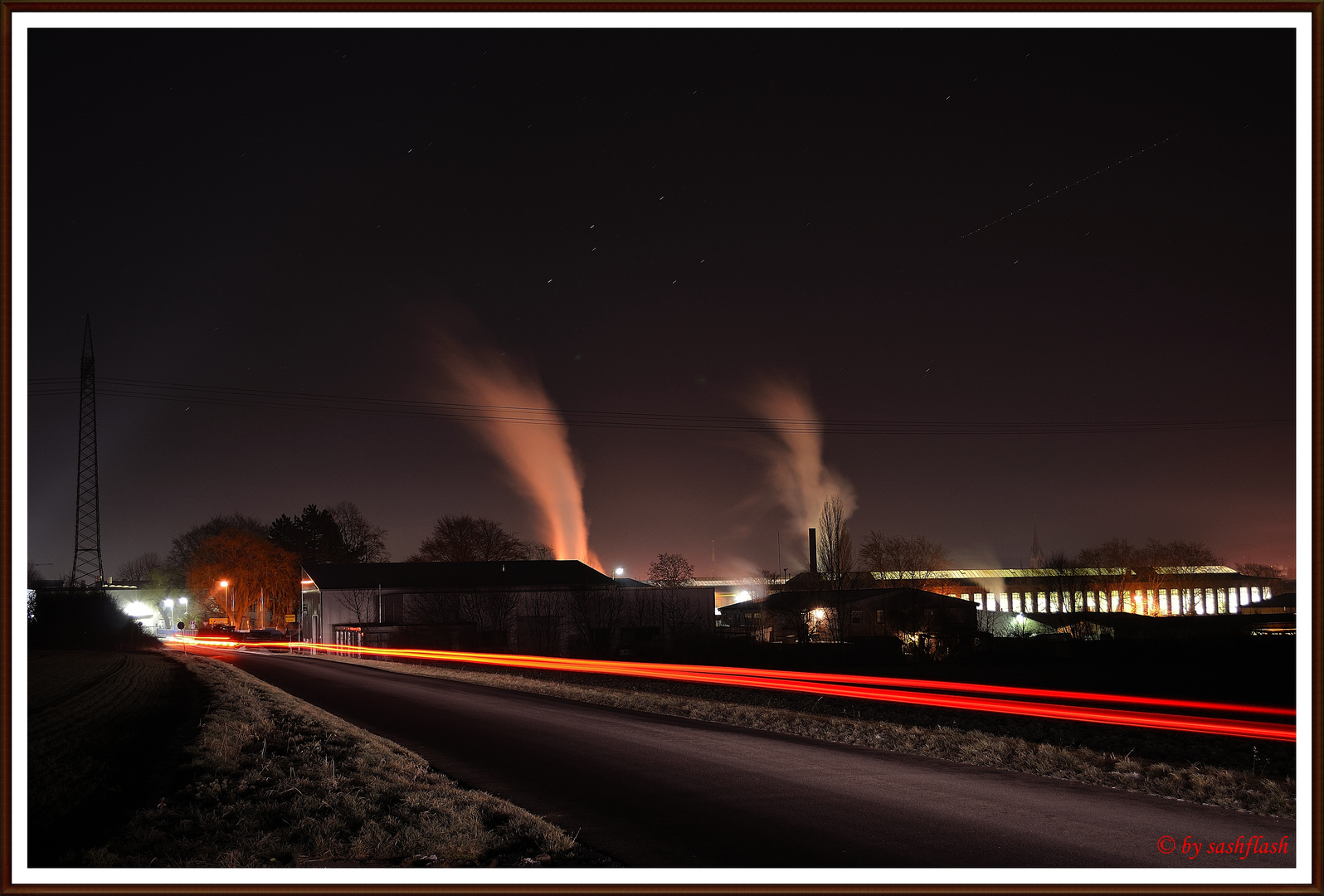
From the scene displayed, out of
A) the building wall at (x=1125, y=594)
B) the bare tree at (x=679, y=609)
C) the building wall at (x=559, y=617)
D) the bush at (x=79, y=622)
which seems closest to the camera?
the bush at (x=79, y=622)

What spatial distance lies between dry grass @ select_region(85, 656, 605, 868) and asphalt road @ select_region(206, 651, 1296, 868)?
0.64 meters

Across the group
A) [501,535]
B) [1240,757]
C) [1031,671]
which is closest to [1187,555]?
[501,535]

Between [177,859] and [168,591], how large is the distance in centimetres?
13172

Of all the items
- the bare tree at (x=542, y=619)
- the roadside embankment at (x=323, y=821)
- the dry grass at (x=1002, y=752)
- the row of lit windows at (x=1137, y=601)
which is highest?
the roadside embankment at (x=323, y=821)

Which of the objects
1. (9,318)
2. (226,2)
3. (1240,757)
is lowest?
(1240,757)

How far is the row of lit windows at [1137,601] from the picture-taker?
11562cm

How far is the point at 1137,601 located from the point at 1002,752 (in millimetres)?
117809

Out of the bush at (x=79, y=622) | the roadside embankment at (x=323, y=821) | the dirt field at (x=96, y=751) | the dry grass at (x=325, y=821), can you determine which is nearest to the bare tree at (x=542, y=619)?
the bush at (x=79, y=622)

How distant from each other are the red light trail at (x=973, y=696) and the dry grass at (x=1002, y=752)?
1.08 m

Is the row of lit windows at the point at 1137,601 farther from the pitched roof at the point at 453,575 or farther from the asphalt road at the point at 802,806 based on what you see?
the asphalt road at the point at 802,806

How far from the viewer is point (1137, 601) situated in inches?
4606

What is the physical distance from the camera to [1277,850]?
794cm

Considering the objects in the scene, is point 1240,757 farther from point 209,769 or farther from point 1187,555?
point 1187,555

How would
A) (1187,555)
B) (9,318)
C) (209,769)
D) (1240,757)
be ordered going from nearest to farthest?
(9,318)
(209,769)
(1240,757)
(1187,555)
